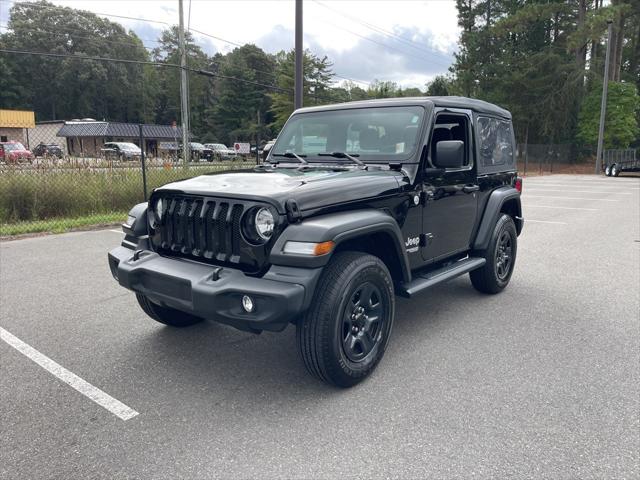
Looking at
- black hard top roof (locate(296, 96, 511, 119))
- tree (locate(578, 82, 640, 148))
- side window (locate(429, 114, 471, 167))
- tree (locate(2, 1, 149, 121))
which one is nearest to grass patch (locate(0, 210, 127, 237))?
black hard top roof (locate(296, 96, 511, 119))

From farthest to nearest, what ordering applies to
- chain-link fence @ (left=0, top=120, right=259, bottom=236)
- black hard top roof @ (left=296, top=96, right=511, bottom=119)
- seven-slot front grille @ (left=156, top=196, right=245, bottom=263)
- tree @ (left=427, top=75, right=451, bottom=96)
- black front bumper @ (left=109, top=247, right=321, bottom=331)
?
tree @ (left=427, top=75, right=451, bottom=96), chain-link fence @ (left=0, top=120, right=259, bottom=236), black hard top roof @ (left=296, top=96, right=511, bottom=119), seven-slot front grille @ (left=156, top=196, right=245, bottom=263), black front bumper @ (left=109, top=247, right=321, bottom=331)

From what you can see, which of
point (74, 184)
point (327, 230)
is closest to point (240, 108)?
point (74, 184)

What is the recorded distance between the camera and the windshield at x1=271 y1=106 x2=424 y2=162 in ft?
13.3

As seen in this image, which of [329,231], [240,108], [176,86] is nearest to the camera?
[329,231]

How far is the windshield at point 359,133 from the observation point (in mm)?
4059

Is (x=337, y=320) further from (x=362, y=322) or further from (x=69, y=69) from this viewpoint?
(x=69, y=69)

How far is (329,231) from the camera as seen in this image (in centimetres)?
292

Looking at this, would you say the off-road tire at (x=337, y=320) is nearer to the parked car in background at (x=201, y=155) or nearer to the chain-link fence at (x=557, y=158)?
the parked car in background at (x=201, y=155)

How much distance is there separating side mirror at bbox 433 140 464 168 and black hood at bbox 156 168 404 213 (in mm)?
320

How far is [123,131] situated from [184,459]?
148ft

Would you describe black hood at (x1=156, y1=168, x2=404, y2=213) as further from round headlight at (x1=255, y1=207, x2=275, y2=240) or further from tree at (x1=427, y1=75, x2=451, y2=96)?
tree at (x1=427, y1=75, x2=451, y2=96)

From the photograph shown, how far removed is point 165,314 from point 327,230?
1915mm

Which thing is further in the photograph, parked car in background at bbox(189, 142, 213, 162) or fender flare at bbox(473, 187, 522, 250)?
parked car in background at bbox(189, 142, 213, 162)

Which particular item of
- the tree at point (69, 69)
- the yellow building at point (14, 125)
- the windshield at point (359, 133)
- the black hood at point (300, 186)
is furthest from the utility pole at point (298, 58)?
the tree at point (69, 69)
